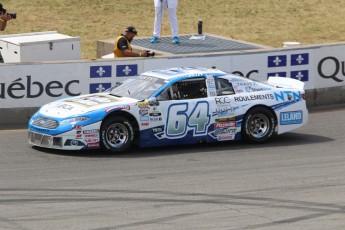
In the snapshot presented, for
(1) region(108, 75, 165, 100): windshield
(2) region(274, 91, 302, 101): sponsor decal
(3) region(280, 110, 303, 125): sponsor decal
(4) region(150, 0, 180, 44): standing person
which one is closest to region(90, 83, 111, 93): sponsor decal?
(1) region(108, 75, 165, 100): windshield

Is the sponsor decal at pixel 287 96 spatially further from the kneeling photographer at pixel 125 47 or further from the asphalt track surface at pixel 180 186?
the kneeling photographer at pixel 125 47

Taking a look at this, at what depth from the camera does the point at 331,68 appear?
22.3 m

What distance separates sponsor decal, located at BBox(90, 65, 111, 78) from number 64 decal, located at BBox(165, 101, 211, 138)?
3267mm

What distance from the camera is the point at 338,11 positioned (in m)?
36.4

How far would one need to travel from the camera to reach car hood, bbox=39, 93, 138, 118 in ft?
54.9

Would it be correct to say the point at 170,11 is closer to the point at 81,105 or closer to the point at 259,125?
the point at 259,125

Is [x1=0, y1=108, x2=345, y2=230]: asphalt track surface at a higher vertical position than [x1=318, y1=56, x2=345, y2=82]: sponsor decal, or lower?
lower

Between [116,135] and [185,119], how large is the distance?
49.1 inches

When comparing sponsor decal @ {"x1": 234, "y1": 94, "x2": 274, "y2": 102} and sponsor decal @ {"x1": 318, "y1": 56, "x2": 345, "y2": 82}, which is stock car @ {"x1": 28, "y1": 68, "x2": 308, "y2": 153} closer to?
sponsor decal @ {"x1": 234, "y1": 94, "x2": 274, "y2": 102}

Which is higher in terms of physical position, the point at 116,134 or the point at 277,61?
the point at 277,61

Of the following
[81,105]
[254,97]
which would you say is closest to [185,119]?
[254,97]

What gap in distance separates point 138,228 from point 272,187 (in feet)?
9.99

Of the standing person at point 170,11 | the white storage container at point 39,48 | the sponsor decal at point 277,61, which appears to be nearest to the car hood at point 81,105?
the sponsor decal at point 277,61

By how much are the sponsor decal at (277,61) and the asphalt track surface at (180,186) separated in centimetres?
301
